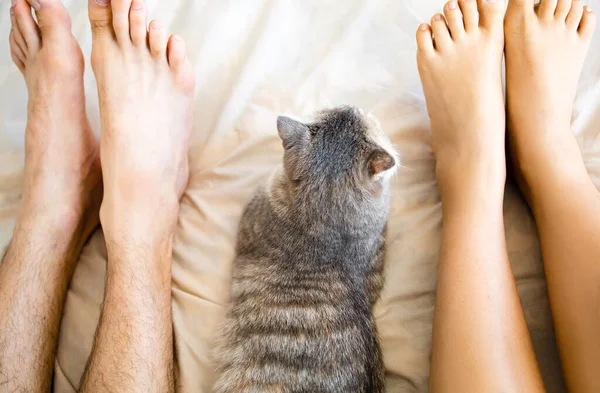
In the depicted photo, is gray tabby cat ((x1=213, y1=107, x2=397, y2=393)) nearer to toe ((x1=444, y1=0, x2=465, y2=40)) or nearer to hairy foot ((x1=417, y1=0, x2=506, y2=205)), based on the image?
hairy foot ((x1=417, y1=0, x2=506, y2=205))

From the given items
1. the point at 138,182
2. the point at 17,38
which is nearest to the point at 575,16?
the point at 138,182

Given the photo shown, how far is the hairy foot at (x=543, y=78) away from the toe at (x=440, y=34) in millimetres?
154

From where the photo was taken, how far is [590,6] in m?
1.16

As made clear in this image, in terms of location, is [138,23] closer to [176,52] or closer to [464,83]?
[176,52]

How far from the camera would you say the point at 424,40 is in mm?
1090

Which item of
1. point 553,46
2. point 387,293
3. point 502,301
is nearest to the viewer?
point 502,301

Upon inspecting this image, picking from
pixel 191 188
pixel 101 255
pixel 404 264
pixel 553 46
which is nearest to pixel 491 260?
pixel 404 264

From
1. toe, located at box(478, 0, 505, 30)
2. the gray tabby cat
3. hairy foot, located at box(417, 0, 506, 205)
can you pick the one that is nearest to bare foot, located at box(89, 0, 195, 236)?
the gray tabby cat

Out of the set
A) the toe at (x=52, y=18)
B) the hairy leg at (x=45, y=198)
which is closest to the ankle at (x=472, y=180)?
the hairy leg at (x=45, y=198)

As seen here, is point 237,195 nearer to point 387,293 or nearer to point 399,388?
point 387,293

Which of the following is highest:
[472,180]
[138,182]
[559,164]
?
[559,164]

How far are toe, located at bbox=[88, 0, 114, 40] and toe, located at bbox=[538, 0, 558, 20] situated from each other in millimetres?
1056

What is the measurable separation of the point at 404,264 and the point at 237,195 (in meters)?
0.42

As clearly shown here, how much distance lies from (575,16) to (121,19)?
111 cm
